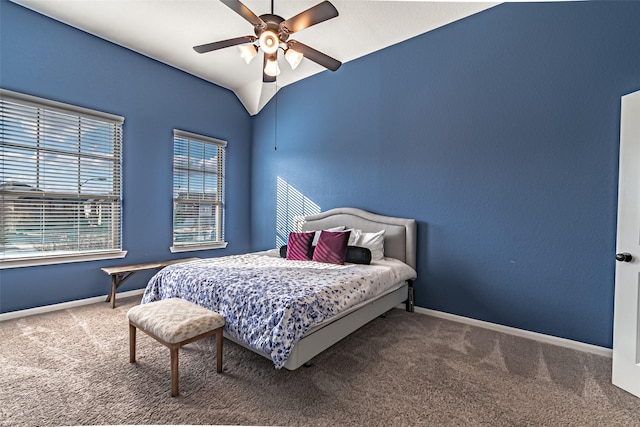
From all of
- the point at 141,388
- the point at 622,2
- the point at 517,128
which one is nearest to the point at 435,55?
the point at 517,128

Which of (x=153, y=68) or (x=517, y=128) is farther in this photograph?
(x=153, y=68)

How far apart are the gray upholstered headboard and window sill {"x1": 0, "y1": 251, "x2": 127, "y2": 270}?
262 centimetres

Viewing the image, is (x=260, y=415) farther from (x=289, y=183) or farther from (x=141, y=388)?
(x=289, y=183)

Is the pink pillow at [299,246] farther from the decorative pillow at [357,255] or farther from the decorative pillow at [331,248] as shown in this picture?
the decorative pillow at [357,255]

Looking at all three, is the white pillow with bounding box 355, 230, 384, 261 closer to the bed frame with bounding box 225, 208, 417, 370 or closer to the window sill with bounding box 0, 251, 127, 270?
the bed frame with bounding box 225, 208, 417, 370

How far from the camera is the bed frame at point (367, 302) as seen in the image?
6.57 feet

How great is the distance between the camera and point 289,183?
15.7 feet

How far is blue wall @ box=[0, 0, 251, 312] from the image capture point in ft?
9.94

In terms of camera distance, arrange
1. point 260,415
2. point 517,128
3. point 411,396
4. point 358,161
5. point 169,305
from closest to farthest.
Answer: point 260,415 < point 411,396 < point 169,305 < point 517,128 < point 358,161

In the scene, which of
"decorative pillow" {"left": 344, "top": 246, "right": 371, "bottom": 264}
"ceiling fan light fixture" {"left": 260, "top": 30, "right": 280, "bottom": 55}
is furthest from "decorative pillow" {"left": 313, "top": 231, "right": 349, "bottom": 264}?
"ceiling fan light fixture" {"left": 260, "top": 30, "right": 280, "bottom": 55}

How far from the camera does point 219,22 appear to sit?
3.21 metres

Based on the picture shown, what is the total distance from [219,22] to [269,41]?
4.87ft

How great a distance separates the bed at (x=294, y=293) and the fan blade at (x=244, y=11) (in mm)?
2000

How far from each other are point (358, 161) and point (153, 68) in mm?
3146
